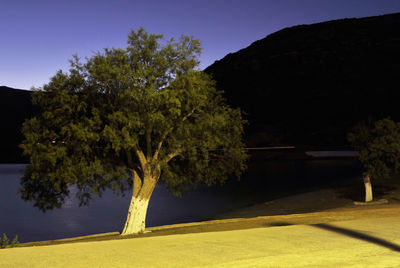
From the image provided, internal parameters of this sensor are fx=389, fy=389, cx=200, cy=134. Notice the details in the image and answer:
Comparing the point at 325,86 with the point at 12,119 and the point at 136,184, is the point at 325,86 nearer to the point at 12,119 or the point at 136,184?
the point at 12,119

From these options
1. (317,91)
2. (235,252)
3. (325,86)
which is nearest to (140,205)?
(235,252)

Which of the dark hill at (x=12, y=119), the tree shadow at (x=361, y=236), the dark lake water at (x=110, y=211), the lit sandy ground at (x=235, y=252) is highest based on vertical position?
the dark hill at (x=12, y=119)

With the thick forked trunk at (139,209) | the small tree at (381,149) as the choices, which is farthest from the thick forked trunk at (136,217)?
the small tree at (381,149)

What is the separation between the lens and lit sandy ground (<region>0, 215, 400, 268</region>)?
6816 millimetres

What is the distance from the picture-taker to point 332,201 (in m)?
34.9

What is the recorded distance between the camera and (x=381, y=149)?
27922 millimetres

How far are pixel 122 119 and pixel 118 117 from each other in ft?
0.94

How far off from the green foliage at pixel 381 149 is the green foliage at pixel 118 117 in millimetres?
13550

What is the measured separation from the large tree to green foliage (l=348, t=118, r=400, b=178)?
13.6 metres

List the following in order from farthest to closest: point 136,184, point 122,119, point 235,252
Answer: point 136,184
point 122,119
point 235,252

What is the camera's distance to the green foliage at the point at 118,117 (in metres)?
17.2

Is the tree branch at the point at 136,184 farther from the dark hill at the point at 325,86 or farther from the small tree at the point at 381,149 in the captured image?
the dark hill at the point at 325,86

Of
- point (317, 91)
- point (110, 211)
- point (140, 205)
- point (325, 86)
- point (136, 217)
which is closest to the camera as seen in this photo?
point (136, 217)

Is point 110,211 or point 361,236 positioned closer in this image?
point 361,236
